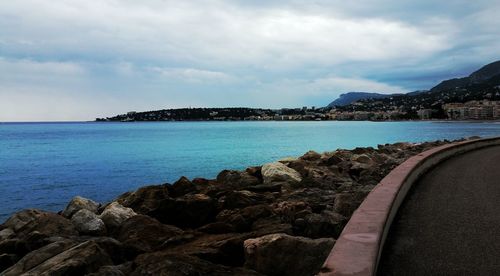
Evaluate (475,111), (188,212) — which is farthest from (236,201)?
(475,111)

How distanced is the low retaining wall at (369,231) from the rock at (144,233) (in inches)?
114

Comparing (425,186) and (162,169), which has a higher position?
(425,186)

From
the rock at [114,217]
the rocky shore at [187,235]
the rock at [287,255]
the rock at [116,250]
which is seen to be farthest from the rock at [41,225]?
the rock at [287,255]

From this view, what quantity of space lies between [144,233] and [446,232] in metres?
4.10

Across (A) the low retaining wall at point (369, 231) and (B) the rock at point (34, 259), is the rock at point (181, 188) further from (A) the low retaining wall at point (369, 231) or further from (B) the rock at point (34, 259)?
(B) the rock at point (34, 259)

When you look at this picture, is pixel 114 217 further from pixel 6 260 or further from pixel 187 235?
pixel 187 235

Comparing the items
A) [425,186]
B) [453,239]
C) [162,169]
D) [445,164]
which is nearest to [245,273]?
[453,239]

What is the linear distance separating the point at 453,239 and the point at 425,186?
13.4 feet

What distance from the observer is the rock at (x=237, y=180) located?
12.9m

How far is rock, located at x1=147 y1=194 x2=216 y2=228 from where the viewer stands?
8508 mm

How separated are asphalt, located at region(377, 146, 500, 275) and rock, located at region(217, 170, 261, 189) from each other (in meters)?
4.79

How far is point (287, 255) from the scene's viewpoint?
498cm

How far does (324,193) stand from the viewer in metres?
9.46

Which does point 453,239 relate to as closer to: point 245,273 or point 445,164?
point 245,273
